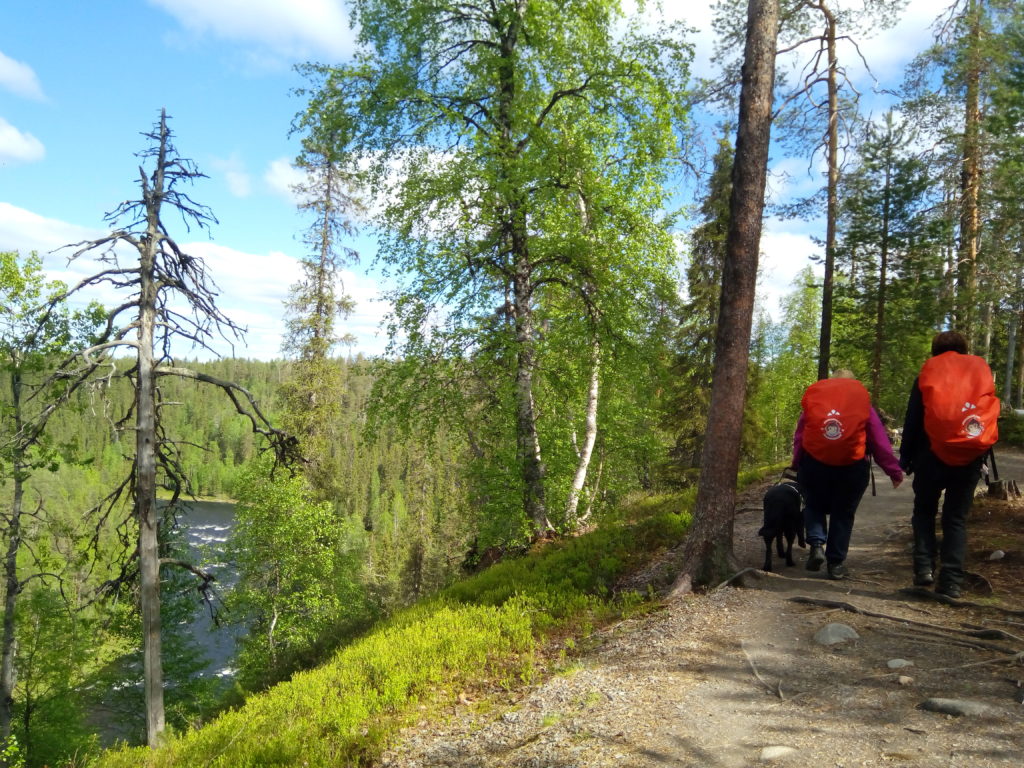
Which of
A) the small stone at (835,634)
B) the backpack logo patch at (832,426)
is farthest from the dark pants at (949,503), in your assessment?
the small stone at (835,634)

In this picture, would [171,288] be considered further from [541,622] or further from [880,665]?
[880,665]

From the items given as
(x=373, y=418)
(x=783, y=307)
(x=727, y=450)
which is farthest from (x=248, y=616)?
(x=783, y=307)

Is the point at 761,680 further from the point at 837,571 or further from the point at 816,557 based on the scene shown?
the point at 816,557

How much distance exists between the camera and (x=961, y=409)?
488 centimetres

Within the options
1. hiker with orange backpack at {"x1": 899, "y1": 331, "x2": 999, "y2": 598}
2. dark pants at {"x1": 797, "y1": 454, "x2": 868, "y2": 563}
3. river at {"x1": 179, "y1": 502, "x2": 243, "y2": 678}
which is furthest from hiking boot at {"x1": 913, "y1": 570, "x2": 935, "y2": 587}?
river at {"x1": 179, "y1": 502, "x2": 243, "y2": 678}

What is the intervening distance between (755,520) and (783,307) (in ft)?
113

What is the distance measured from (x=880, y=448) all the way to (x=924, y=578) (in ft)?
3.90

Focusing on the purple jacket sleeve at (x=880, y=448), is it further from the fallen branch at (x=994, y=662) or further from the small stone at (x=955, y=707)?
the small stone at (x=955, y=707)

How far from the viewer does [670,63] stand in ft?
33.4

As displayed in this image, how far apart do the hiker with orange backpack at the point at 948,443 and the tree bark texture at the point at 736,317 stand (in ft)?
4.97

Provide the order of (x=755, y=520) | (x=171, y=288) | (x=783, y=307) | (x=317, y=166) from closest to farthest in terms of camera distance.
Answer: (x=171, y=288) → (x=755, y=520) → (x=317, y=166) → (x=783, y=307)

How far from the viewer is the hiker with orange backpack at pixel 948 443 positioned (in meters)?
4.87

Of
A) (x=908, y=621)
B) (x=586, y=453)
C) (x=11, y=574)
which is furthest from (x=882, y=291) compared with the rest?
(x=11, y=574)

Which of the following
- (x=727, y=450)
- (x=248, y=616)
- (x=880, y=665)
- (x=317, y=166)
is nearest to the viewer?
(x=880, y=665)
